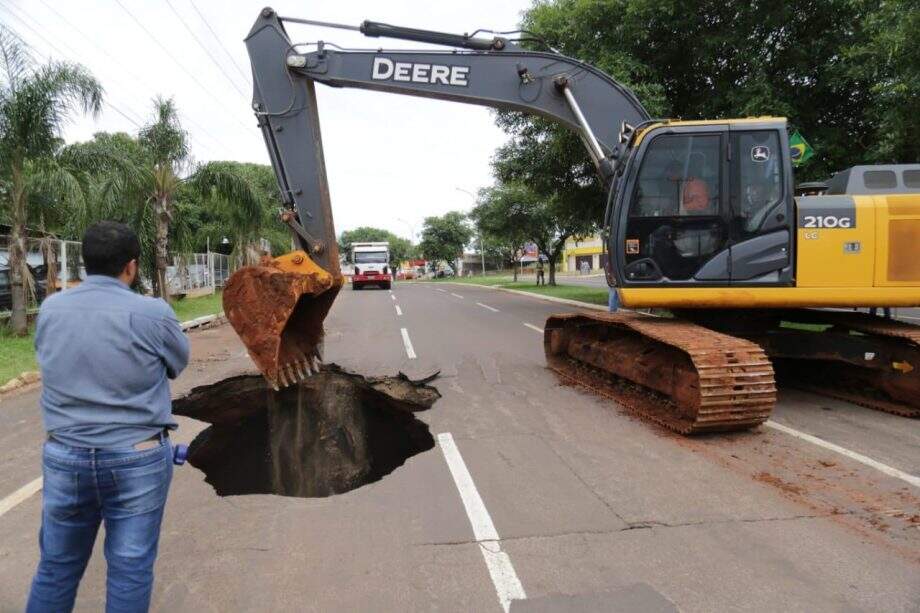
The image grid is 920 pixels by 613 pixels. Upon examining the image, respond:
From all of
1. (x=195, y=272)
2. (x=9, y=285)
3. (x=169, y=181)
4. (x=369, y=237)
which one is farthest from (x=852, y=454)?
(x=369, y=237)

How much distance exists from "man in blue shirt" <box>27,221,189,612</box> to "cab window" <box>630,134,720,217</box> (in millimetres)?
5462

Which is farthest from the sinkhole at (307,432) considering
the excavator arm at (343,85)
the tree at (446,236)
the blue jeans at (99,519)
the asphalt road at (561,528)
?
the tree at (446,236)

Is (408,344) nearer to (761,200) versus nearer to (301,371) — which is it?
(301,371)

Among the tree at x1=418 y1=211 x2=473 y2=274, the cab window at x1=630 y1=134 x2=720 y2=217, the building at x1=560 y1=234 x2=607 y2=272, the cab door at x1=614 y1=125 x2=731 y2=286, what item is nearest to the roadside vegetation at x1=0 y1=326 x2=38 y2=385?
the cab door at x1=614 y1=125 x2=731 y2=286

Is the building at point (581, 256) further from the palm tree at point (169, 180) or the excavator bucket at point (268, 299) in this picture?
the excavator bucket at point (268, 299)

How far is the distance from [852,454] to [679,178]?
3103 mm

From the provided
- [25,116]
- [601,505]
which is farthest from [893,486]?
[25,116]

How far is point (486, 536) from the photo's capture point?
3.83 m

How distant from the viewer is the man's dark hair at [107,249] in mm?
2477

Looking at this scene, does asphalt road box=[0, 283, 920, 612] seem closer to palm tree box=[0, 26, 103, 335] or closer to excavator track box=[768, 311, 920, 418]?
excavator track box=[768, 311, 920, 418]

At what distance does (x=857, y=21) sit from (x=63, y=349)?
597 inches

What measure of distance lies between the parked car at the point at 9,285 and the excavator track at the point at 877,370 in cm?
1566

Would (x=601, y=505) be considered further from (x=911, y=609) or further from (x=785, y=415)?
(x=785, y=415)

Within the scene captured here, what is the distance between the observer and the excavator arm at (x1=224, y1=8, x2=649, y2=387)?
7438mm
